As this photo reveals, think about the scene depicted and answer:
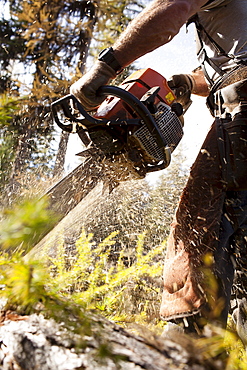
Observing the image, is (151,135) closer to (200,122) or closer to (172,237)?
(172,237)

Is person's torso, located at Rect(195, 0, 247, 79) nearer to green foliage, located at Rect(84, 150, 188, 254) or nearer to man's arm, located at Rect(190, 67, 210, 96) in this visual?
man's arm, located at Rect(190, 67, 210, 96)

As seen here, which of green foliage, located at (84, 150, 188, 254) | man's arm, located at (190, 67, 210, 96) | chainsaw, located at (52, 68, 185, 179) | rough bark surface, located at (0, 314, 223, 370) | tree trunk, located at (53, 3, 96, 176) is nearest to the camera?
rough bark surface, located at (0, 314, 223, 370)

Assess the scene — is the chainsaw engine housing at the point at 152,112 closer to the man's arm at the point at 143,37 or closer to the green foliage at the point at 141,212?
the man's arm at the point at 143,37

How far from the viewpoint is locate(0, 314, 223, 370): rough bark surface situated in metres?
0.64

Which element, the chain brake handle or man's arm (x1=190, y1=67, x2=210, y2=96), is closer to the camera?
the chain brake handle

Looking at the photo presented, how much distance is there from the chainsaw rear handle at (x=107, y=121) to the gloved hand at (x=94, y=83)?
0.03 metres

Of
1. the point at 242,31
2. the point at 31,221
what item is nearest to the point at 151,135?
the point at 242,31

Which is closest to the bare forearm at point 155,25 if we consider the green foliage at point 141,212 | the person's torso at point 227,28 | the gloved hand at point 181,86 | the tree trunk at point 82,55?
the person's torso at point 227,28

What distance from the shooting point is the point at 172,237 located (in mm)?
1639

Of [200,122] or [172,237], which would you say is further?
[200,122]

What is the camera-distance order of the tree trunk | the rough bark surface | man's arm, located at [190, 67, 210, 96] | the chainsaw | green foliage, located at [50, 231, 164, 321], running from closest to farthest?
the rough bark surface, the chainsaw, man's arm, located at [190, 67, 210, 96], green foliage, located at [50, 231, 164, 321], the tree trunk

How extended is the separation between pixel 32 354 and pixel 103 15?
15.8 feet

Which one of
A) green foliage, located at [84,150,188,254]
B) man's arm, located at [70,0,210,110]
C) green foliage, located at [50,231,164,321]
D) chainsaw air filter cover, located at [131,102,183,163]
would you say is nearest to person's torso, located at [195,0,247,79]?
man's arm, located at [70,0,210,110]

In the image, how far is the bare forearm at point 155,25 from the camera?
1.46 metres
